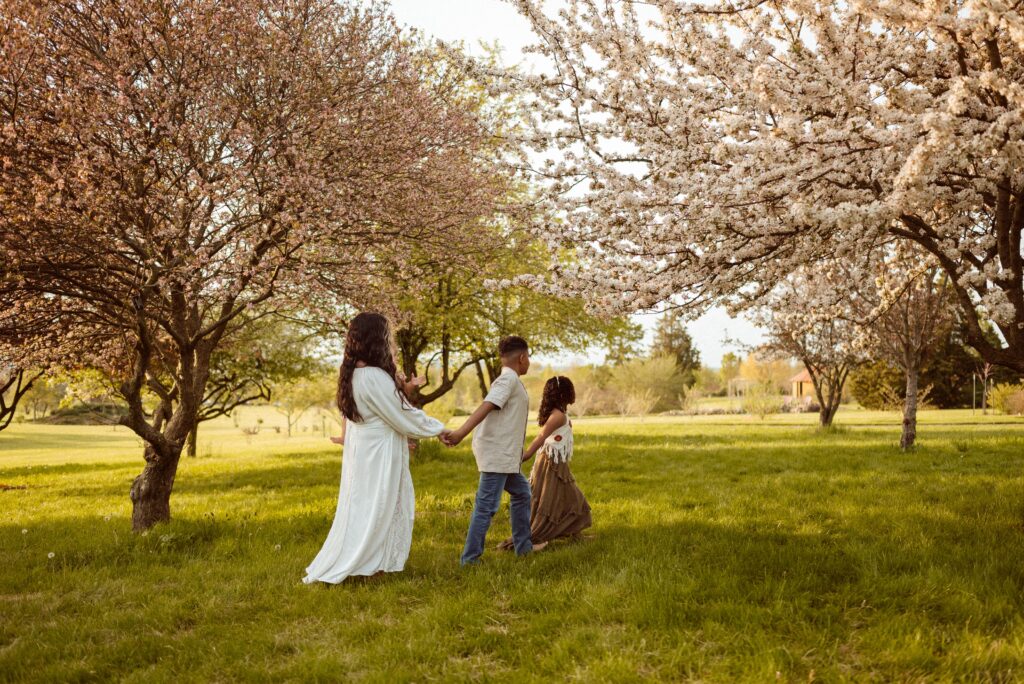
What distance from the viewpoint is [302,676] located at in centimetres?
407

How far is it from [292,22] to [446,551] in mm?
7215

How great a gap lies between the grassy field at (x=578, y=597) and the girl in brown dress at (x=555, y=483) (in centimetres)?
42

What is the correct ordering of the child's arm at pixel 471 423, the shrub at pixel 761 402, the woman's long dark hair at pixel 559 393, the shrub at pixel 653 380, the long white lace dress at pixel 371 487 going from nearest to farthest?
1. the long white lace dress at pixel 371 487
2. the child's arm at pixel 471 423
3. the woman's long dark hair at pixel 559 393
4. the shrub at pixel 761 402
5. the shrub at pixel 653 380

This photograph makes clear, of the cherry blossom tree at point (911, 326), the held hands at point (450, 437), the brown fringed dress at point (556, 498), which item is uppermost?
the cherry blossom tree at point (911, 326)

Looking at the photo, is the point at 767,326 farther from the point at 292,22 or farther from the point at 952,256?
the point at 292,22

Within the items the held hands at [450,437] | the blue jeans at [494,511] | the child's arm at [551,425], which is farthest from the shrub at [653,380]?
the held hands at [450,437]

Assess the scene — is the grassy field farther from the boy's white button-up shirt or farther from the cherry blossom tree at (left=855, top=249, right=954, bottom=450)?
the cherry blossom tree at (left=855, top=249, right=954, bottom=450)

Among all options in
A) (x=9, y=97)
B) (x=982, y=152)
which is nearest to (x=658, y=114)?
(x=982, y=152)

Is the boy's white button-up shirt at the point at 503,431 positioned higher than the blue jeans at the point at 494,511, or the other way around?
the boy's white button-up shirt at the point at 503,431

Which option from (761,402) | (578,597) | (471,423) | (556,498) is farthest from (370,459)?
(761,402)

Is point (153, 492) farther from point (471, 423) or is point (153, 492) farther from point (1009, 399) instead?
point (1009, 399)

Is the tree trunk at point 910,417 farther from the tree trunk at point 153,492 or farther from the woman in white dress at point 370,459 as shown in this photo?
the tree trunk at point 153,492

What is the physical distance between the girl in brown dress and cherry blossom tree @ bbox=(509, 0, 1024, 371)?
4.32 ft

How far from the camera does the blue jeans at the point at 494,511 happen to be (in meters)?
6.24
